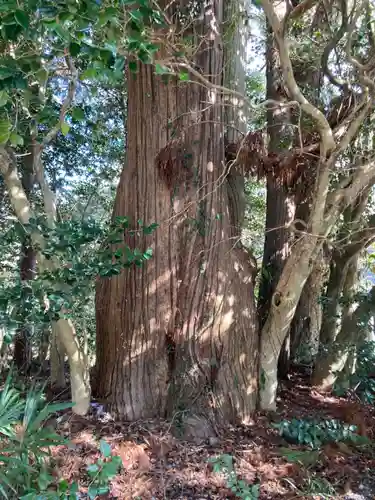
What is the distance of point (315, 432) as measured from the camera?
12.9 feet

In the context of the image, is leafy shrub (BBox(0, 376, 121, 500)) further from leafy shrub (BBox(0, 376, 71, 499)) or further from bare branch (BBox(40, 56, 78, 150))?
bare branch (BBox(40, 56, 78, 150))

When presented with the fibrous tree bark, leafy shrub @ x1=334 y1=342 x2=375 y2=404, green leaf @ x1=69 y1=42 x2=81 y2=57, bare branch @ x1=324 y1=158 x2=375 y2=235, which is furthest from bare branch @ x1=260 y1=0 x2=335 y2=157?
the fibrous tree bark

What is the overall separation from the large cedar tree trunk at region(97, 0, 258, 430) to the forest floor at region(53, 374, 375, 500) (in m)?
0.29

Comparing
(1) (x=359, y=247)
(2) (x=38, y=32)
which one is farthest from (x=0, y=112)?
(1) (x=359, y=247)

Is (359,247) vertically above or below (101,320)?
above

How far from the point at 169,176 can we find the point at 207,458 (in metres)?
2.74

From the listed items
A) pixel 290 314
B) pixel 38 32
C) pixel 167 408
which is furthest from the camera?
pixel 290 314

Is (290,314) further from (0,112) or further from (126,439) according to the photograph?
(0,112)

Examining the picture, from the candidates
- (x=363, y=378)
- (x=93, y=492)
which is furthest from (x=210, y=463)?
(x=363, y=378)

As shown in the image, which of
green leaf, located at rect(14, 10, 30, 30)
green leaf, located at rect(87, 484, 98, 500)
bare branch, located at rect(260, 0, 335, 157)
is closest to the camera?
green leaf, located at rect(14, 10, 30, 30)

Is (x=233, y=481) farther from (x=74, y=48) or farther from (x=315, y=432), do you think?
(x=74, y=48)

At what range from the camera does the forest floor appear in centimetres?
323

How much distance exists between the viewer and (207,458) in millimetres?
3537

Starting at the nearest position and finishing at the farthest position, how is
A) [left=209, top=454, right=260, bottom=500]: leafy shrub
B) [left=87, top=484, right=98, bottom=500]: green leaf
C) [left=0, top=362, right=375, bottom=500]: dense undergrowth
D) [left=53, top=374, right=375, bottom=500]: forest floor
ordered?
[left=87, top=484, right=98, bottom=500]: green leaf
[left=0, top=362, right=375, bottom=500]: dense undergrowth
[left=209, top=454, right=260, bottom=500]: leafy shrub
[left=53, top=374, right=375, bottom=500]: forest floor
